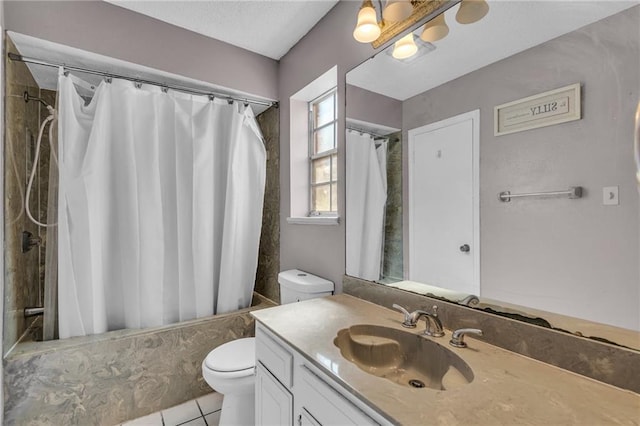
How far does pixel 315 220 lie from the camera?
1876 millimetres

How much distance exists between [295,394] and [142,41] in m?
2.21

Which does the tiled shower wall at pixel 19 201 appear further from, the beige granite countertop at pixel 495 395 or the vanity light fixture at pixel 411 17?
the vanity light fixture at pixel 411 17

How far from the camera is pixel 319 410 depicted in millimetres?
845

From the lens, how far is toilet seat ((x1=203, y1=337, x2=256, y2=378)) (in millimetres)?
1442

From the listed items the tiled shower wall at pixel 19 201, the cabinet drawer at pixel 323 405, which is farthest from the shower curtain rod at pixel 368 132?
the tiled shower wall at pixel 19 201

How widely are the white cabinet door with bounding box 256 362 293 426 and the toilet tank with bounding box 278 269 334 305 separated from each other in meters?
0.54

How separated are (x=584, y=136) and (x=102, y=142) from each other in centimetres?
231

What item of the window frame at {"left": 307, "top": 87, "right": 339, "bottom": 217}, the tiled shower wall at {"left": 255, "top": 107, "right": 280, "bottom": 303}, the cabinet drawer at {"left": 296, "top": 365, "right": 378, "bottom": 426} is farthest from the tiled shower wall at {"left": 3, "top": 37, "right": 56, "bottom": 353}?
the window frame at {"left": 307, "top": 87, "right": 339, "bottom": 217}

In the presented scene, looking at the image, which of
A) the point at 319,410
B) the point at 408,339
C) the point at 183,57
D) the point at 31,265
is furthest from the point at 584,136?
the point at 31,265

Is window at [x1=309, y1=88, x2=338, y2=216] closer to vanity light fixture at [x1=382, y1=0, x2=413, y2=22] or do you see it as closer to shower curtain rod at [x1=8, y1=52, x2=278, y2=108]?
shower curtain rod at [x1=8, y1=52, x2=278, y2=108]

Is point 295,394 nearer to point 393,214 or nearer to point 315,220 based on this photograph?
point 393,214

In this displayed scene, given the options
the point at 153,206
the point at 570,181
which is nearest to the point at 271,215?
the point at 153,206

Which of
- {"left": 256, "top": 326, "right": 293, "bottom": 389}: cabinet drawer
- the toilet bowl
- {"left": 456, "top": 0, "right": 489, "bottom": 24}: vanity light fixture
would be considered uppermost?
{"left": 456, "top": 0, "right": 489, "bottom": 24}: vanity light fixture

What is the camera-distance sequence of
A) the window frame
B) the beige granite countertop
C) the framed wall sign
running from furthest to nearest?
the window frame → the framed wall sign → the beige granite countertop
